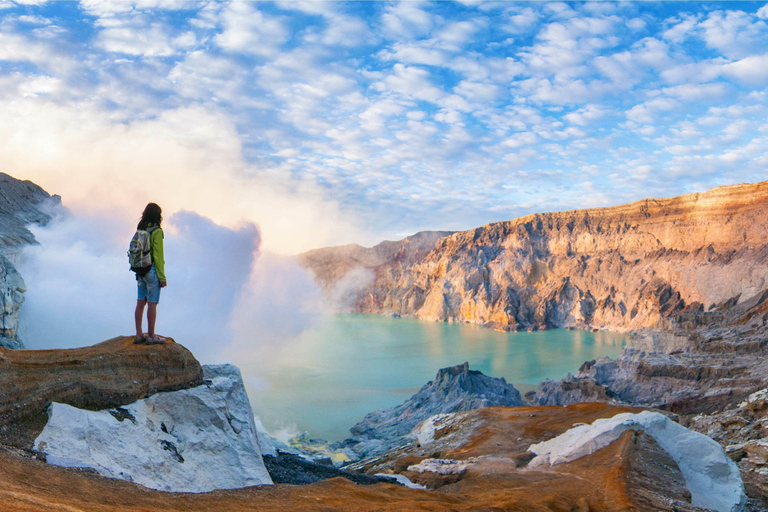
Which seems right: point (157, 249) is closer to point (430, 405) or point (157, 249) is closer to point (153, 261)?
point (153, 261)

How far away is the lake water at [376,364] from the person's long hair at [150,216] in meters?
19.3

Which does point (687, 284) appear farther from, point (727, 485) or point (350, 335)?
point (727, 485)

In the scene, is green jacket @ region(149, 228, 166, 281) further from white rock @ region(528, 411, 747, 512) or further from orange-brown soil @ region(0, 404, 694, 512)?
white rock @ region(528, 411, 747, 512)

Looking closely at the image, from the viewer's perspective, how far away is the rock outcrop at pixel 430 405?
23.2 metres

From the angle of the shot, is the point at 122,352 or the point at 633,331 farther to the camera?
the point at 633,331

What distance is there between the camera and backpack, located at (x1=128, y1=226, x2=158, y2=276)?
7.46 metres

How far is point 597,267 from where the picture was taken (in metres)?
84.9

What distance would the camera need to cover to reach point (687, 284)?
7062cm

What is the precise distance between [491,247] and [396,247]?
1178 inches

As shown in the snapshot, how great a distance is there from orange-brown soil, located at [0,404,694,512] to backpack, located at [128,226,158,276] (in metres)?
3.05

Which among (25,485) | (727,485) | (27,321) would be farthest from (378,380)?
(25,485)

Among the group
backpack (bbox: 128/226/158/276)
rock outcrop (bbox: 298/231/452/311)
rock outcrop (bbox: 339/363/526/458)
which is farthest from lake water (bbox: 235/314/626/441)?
rock outcrop (bbox: 298/231/452/311)

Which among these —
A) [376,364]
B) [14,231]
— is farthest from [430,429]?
[376,364]

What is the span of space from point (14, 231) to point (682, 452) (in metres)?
33.0
